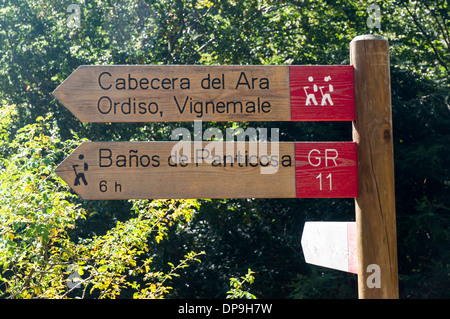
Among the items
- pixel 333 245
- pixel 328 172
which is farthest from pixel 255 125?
Result: pixel 328 172

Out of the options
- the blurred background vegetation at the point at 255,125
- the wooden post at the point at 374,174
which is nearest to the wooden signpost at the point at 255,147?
the wooden post at the point at 374,174

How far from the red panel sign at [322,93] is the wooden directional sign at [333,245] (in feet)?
1.64

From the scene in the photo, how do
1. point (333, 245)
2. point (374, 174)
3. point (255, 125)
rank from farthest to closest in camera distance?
point (255, 125) < point (333, 245) < point (374, 174)

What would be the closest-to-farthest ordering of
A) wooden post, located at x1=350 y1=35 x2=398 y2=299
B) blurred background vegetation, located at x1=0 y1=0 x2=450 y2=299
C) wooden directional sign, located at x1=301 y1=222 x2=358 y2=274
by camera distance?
wooden post, located at x1=350 y1=35 x2=398 y2=299
wooden directional sign, located at x1=301 y1=222 x2=358 y2=274
blurred background vegetation, located at x1=0 y1=0 x2=450 y2=299

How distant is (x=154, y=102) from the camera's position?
2.21 m

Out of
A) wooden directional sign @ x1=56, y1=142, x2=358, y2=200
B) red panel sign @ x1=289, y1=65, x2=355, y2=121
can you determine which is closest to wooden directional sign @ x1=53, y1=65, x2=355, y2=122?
red panel sign @ x1=289, y1=65, x2=355, y2=121

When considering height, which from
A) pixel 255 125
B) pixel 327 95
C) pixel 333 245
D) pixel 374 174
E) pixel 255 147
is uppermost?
pixel 255 125

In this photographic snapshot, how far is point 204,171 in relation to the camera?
216cm

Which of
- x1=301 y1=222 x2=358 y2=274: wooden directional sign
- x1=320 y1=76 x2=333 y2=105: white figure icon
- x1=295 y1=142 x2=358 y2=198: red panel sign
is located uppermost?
x1=320 y1=76 x2=333 y2=105: white figure icon

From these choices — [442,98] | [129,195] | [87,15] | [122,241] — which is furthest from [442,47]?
[129,195]

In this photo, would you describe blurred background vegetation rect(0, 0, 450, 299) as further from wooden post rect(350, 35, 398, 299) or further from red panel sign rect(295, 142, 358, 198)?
wooden post rect(350, 35, 398, 299)

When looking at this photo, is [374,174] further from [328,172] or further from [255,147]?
[255,147]

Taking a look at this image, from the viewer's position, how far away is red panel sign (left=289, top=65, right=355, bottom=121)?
219 cm

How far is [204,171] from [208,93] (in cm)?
34
